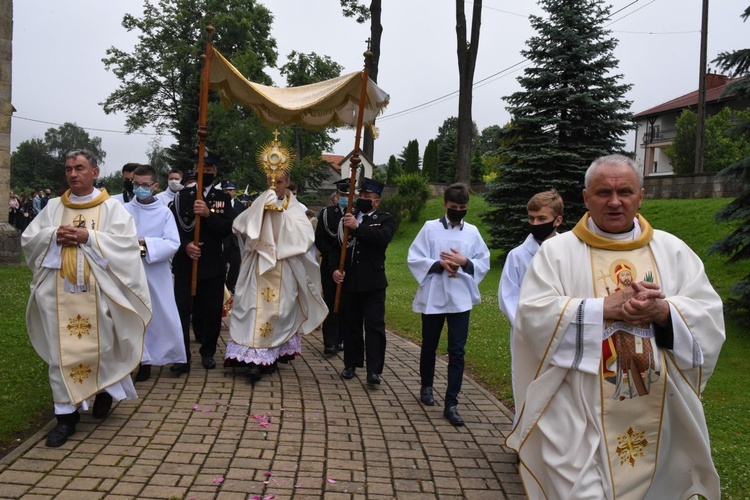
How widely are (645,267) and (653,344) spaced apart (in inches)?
15.7

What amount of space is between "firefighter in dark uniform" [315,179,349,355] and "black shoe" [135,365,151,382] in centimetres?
239

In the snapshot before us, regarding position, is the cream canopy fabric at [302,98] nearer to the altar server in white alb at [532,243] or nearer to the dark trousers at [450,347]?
the dark trousers at [450,347]

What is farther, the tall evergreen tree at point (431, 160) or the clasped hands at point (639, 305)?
the tall evergreen tree at point (431, 160)

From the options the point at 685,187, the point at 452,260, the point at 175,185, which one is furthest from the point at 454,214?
the point at 685,187

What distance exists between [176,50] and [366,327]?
36177mm

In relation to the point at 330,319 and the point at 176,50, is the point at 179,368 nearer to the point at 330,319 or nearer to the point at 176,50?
the point at 330,319

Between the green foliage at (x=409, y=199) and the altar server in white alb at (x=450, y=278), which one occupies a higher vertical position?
the green foliage at (x=409, y=199)

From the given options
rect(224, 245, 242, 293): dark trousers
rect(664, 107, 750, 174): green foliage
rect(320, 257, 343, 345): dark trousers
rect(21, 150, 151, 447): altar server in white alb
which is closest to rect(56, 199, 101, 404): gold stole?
rect(21, 150, 151, 447): altar server in white alb

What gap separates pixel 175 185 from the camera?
9.74m

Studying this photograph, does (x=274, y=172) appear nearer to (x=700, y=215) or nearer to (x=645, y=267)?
(x=645, y=267)

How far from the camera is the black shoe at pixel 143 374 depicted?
22.5ft

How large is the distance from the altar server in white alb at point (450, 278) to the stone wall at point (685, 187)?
18694 mm

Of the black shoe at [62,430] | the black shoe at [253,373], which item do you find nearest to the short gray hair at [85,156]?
the black shoe at [62,430]

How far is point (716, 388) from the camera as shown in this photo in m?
7.54
